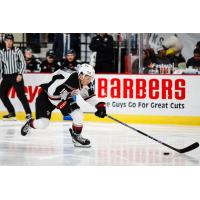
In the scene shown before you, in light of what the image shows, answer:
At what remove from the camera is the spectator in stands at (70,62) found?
5.29 metres

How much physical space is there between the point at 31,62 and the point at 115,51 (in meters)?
0.89

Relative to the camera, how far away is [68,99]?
16.1 feet

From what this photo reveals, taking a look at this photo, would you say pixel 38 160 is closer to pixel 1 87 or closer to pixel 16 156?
pixel 16 156

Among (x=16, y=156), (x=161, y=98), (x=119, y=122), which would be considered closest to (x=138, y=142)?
(x=119, y=122)

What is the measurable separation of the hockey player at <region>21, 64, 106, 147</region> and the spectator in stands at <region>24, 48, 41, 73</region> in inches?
13.8

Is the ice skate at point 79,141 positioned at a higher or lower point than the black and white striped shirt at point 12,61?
lower

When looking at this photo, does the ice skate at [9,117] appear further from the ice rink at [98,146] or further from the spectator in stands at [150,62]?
the spectator in stands at [150,62]

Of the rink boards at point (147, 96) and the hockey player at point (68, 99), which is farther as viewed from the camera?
→ the rink boards at point (147, 96)

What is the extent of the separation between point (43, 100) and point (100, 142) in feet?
2.25

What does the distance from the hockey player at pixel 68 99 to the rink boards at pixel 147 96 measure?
0.27 m

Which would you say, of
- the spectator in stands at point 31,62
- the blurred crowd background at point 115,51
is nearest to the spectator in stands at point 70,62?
the blurred crowd background at point 115,51

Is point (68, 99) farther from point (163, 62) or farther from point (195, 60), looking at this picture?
point (195, 60)

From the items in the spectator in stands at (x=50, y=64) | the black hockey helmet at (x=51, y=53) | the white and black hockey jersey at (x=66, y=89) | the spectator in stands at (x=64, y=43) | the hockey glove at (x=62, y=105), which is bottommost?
the hockey glove at (x=62, y=105)

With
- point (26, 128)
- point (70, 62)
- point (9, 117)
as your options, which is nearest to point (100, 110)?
point (70, 62)
